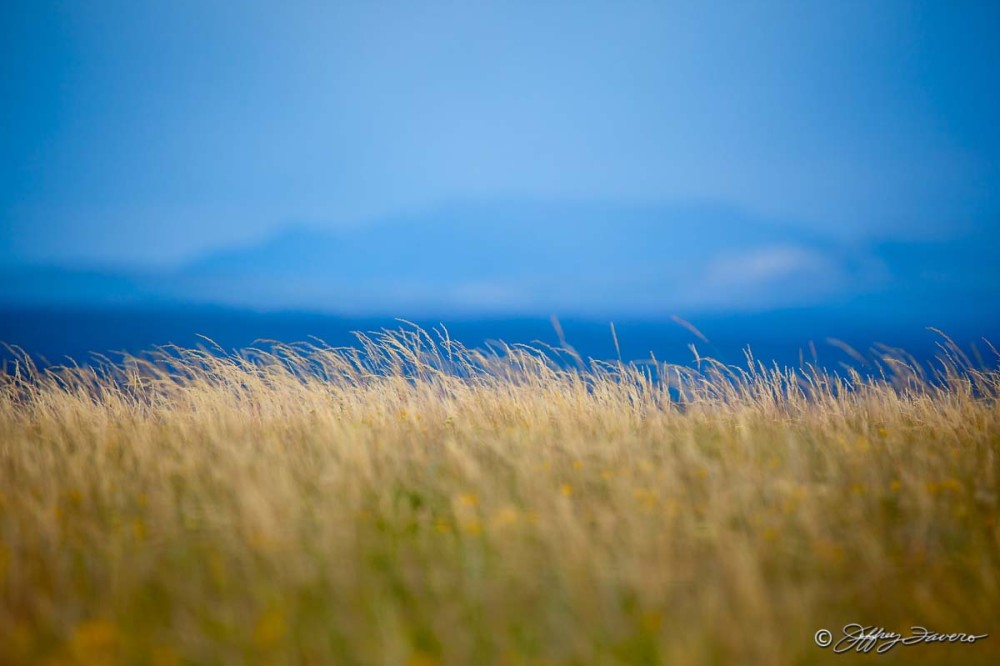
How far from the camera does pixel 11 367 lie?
7227 millimetres

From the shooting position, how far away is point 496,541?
8.63 feet

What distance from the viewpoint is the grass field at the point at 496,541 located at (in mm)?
2102

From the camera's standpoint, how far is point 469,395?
6.07m

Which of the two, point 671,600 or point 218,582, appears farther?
point 218,582

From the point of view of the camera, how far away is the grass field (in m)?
2.10

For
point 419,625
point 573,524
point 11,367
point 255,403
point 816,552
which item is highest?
point 11,367

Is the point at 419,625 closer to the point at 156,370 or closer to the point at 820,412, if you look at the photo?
the point at 820,412

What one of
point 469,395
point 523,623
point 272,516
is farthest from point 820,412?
point 272,516

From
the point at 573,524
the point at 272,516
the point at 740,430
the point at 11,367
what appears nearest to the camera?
the point at 573,524

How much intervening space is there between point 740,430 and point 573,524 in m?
2.92

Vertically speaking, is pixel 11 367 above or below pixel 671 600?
above

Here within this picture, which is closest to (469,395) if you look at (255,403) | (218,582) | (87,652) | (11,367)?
(255,403)

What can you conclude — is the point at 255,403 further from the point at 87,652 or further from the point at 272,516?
the point at 87,652

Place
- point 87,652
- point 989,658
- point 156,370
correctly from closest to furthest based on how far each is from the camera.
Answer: point 87,652, point 989,658, point 156,370
